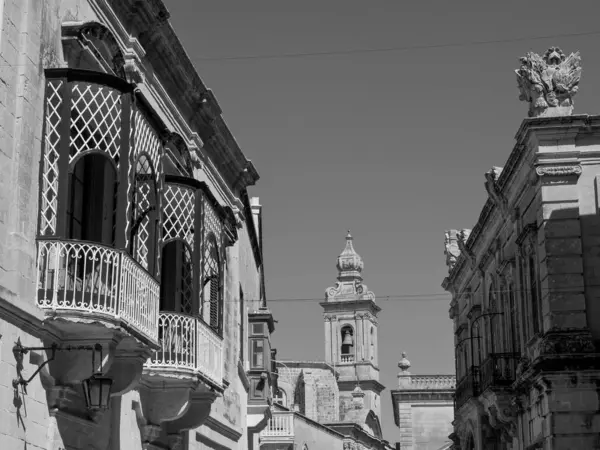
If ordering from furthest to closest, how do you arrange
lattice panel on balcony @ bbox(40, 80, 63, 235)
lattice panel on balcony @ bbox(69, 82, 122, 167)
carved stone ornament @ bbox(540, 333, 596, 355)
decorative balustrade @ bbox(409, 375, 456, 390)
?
decorative balustrade @ bbox(409, 375, 456, 390)
carved stone ornament @ bbox(540, 333, 596, 355)
lattice panel on balcony @ bbox(69, 82, 122, 167)
lattice panel on balcony @ bbox(40, 80, 63, 235)

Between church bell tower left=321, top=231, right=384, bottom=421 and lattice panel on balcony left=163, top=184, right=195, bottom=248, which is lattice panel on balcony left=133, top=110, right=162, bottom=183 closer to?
lattice panel on balcony left=163, top=184, right=195, bottom=248

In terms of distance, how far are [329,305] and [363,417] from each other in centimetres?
957

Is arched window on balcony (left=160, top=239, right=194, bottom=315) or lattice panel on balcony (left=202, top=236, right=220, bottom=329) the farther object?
lattice panel on balcony (left=202, top=236, right=220, bottom=329)

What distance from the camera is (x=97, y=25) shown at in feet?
40.4

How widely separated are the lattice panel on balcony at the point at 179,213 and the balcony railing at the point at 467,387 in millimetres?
15686


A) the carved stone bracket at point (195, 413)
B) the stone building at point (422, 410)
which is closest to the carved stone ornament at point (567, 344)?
the carved stone bracket at point (195, 413)

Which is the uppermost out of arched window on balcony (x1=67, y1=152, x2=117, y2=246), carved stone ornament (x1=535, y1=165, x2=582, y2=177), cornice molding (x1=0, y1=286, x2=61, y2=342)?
carved stone ornament (x1=535, y1=165, x2=582, y2=177)

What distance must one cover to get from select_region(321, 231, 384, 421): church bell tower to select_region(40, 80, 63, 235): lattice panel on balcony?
73801 mm

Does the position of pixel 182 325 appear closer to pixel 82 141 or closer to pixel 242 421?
pixel 82 141

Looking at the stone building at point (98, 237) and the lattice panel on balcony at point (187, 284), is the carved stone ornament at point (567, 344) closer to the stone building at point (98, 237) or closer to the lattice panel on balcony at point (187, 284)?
the stone building at point (98, 237)

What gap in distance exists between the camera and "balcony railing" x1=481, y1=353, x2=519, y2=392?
25.5 meters

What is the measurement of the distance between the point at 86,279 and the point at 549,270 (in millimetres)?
12518

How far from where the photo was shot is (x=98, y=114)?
11781 millimetres

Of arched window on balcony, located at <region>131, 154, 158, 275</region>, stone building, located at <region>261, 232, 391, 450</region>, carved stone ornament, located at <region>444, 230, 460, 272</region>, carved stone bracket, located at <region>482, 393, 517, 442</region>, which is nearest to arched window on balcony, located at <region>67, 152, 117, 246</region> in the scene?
arched window on balcony, located at <region>131, 154, 158, 275</region>
